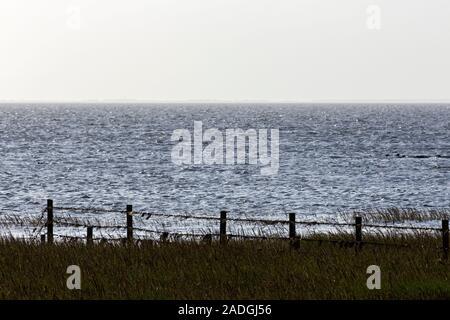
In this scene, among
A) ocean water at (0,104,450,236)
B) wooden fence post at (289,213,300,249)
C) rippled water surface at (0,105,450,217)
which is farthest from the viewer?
rippled water surface at (0,105,450,217)

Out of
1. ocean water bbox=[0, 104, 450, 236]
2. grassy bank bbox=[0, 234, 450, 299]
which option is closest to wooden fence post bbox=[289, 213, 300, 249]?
grassy bank bbox=[0, 234, 450, 299]

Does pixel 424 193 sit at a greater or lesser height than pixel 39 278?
lesser

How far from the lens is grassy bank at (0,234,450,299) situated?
1659 cm

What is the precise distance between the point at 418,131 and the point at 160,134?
144ft

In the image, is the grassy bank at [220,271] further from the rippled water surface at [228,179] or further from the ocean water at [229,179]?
the rippled water surface at [228,179]

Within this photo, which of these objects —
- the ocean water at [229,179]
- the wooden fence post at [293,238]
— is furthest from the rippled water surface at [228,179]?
the wooden fence post at [293,238]

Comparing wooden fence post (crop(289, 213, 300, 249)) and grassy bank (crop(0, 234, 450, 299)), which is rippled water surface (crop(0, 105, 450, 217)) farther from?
grassy bank (crop(0, 234, 450, 299))

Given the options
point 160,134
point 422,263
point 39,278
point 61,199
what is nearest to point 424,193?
point 61,199

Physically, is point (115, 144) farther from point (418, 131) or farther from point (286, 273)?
point (286, 273)

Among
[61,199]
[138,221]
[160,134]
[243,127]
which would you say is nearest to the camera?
[138,221]

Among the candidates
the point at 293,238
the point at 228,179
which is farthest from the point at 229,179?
A: the point at 293,238

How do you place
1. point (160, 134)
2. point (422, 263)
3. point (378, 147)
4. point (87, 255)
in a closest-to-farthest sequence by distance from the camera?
1. point (422, 263)
2. point (87, 255)
3. point (378, 147)
4. point (160, 134)

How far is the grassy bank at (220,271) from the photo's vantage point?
16594 millimetres

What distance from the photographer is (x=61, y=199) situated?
57281mm
